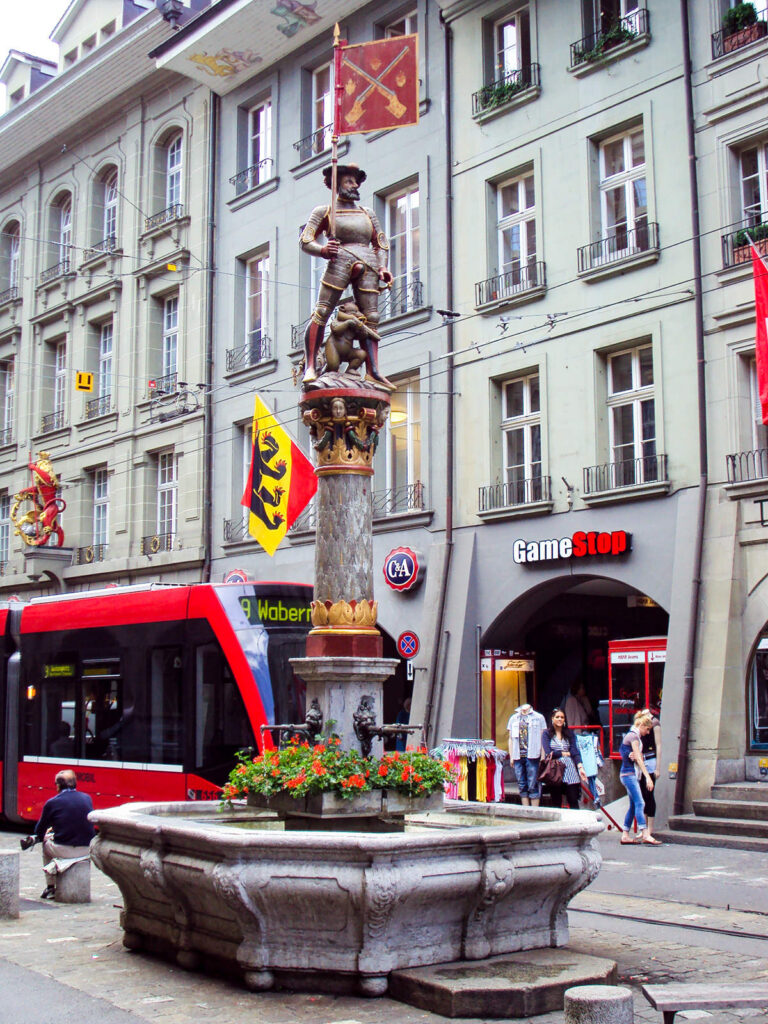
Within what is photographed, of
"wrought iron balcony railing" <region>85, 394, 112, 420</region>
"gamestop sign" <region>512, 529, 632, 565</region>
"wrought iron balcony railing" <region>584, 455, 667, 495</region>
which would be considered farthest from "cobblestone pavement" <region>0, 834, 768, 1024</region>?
"wrought iron balcony railing" <region>85, 394, 112, 420</region>

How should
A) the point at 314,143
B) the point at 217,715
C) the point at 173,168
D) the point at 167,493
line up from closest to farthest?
1. the point at 217,715
2. the point at 314,143
3. the point at 167,493
4. the point at 173,168

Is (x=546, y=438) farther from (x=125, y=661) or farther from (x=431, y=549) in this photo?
(x=125, y=661)

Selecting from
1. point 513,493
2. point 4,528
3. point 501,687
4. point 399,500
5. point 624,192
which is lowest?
point 501,687

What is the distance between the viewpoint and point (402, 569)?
22766mm

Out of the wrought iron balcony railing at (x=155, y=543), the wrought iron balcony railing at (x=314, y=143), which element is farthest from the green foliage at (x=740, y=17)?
the wrought iron balcony railing at (x=155, y=543)

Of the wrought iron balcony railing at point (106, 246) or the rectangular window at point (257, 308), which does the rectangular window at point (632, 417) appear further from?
the wrought iron balcony railing at point (106, 246)

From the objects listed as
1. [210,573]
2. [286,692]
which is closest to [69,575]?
[210,573]

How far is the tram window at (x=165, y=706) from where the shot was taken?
1619 centimetres

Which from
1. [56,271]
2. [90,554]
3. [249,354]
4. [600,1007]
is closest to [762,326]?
[600,1007]

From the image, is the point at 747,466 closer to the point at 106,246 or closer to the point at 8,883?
the point at 8,883

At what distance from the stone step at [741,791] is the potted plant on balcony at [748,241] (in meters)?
7.23

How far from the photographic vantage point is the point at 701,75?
741 inches

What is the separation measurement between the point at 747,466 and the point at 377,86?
871cm

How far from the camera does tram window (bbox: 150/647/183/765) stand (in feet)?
53.1
